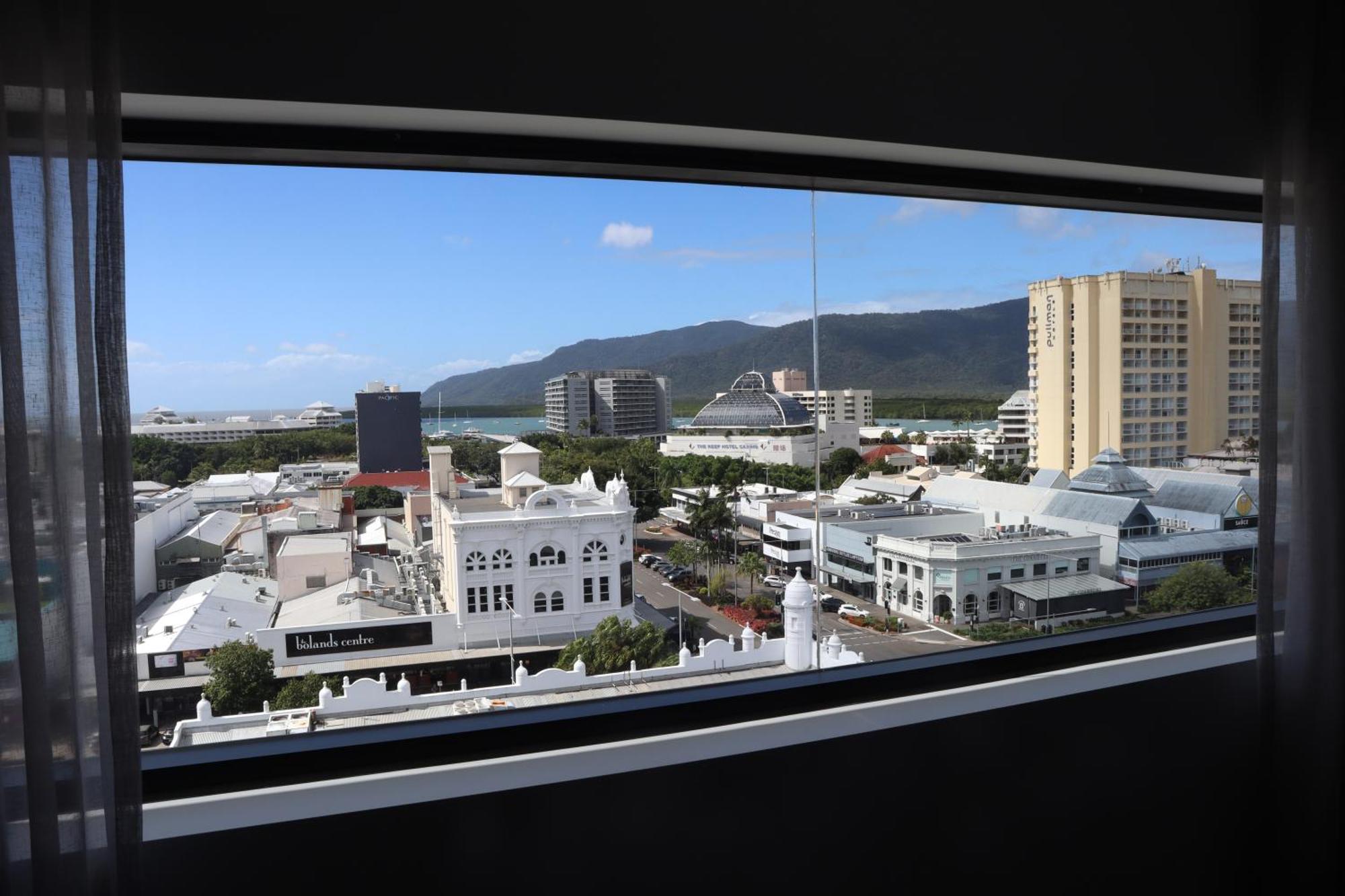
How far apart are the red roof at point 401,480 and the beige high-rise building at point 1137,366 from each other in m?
1.83

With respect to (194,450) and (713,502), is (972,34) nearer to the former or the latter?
(713,502)

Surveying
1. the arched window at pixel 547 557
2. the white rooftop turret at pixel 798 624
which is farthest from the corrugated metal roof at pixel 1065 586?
the arched window at pixel 547 557

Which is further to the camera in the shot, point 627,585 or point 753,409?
point 753,409

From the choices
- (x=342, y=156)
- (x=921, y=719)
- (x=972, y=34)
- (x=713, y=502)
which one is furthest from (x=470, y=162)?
(x=921, y=719)

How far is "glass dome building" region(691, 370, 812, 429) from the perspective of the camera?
1861mm

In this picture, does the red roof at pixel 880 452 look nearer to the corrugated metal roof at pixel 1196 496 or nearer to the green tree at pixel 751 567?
the green tree at pixel 751 567

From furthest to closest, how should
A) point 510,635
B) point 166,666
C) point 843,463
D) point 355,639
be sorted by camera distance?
point 843,463 → point 510,635 → point 355,639 → point 166,666

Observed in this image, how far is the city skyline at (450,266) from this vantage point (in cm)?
151

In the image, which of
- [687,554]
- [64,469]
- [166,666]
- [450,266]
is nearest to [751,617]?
[687,554]

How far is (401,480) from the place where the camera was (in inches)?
65.7

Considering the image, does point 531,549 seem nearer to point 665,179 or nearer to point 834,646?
point 834,646

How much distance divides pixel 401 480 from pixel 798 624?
1044 millimetres

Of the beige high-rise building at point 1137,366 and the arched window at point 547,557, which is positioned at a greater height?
the beige high-rise building at point 1137,366

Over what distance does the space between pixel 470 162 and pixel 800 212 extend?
836 millimetres
